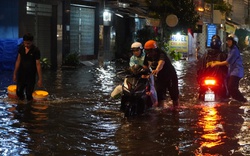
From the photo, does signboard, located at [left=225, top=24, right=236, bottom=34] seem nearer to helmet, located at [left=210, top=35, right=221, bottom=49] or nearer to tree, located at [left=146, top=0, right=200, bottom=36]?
tree, located at [left=146, top=0, right=200, bottom=36]

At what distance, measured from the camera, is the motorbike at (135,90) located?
28.8 feet

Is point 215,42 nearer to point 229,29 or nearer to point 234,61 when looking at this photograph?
point 234,61

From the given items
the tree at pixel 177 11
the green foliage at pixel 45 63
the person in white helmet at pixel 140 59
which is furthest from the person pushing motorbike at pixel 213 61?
the tree at pixel 177 11

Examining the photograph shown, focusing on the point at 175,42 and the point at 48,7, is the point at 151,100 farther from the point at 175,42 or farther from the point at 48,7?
the point at 175,42

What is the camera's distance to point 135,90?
8.74 m

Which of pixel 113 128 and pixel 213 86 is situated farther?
pixel 213 86

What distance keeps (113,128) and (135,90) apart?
1.16m

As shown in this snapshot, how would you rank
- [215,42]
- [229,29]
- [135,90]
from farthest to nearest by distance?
1. [229,29]
2. [215,42]
3. [135,90]

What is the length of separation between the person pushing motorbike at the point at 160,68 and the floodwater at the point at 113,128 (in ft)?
1.43

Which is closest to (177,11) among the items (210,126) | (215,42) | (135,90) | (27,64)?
(215,42)

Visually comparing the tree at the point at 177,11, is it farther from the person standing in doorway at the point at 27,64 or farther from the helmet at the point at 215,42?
the person standing in doorway at the point at 27,64

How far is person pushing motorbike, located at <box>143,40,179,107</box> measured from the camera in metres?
9.17

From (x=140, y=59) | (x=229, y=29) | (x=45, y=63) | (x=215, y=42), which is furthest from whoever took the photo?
(x=229, y=29)

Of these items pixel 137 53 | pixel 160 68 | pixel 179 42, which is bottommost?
pixel 160 68
